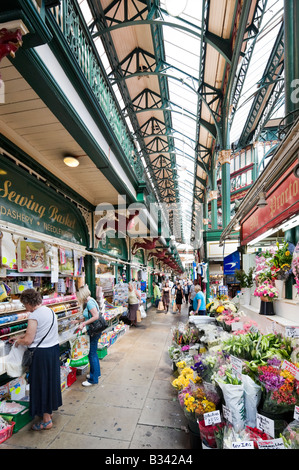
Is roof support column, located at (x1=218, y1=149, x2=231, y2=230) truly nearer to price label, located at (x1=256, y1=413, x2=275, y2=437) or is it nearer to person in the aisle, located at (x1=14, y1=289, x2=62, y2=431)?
person in the aisle, located at (x1=14, y1=289, x2=62, y2=431)

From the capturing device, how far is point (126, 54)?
11.2 meters

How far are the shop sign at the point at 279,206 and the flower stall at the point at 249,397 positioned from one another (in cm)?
186

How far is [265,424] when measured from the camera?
6.87ft

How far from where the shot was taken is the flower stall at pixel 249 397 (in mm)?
2068

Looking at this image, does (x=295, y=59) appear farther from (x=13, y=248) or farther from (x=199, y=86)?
(x=199, y=86)

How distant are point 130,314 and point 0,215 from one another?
7093 millimetres

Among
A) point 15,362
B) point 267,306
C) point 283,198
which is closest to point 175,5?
point 283,198

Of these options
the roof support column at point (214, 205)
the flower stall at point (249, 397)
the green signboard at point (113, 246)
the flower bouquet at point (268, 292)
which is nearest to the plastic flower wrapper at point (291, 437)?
the flower stall at point (249, 397)

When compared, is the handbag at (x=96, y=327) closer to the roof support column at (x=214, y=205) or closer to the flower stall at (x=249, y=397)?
the flower stall at (x=249, y=397)

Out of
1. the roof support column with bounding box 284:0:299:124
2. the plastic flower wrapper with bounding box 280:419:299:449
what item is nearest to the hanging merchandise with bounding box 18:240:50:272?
the plastic flower wrapper with bounding box 280:419:299:449

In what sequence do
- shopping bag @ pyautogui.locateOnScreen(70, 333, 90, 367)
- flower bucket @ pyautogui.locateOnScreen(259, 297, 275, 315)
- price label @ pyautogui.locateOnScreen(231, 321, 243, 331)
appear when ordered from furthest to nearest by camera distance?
shopping bag @ pyautogui.locateOnScreen(70, 333, 90, 367) → price label @ pyautogui.locateOnScreen(231, 321, 243, 331) → flower bucket @ pyautogui.locateOnScreen(259, 297, 275, 315)

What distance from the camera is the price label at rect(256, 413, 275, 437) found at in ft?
6.64

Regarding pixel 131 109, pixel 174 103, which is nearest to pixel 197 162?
pixel 174 103

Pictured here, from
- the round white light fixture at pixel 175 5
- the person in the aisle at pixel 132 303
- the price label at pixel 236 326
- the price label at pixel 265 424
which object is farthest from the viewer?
the person in the aisle at pixel 132 303
